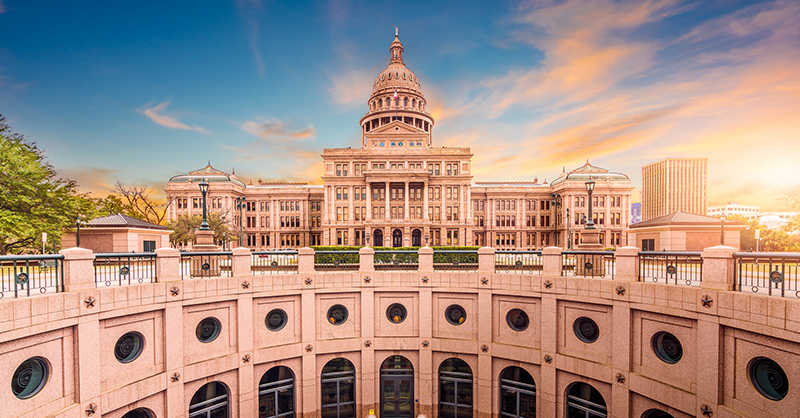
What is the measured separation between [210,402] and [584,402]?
50.2 ft

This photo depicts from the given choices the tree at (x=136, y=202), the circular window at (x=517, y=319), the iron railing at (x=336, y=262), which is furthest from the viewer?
the tree at (x=136, y=202)

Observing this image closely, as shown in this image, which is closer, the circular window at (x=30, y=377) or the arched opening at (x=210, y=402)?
the circular window at (x=30, y=377)

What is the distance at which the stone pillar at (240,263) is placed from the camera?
13.6 metres

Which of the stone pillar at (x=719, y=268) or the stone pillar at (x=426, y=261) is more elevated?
the stone pillar at (x=719, y=268)

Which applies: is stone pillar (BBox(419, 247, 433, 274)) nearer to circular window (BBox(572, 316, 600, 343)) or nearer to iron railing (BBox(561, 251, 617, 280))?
iron railing (BBox(561, 251, 617, 280))

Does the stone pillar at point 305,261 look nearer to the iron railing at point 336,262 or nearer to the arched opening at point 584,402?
the iron railing at point 336,262

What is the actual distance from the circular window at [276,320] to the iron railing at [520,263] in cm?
1037

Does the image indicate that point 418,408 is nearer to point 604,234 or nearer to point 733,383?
point 733,383

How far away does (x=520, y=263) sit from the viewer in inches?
584

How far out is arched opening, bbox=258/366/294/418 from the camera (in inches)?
548

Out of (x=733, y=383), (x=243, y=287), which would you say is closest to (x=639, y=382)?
(x=733, y=383)

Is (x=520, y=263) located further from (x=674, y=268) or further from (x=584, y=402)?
(x=584, y=402)

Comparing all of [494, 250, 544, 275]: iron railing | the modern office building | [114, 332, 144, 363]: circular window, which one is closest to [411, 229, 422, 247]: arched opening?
[494, 250, 544, 275]: iron railing

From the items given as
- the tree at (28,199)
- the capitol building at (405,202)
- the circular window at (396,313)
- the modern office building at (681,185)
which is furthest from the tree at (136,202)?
the modern office building at (681,185)
